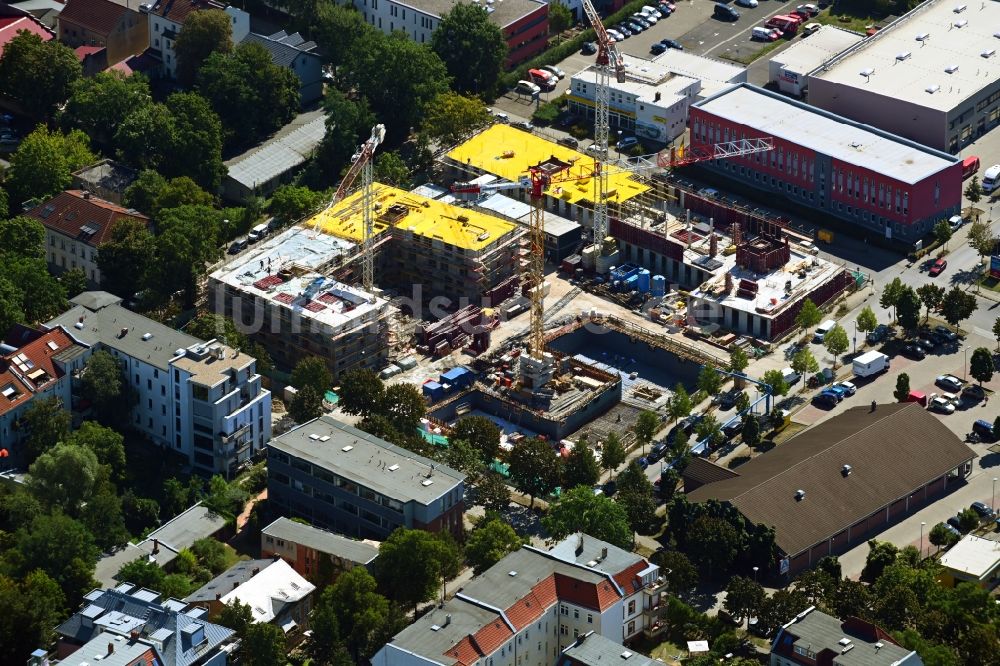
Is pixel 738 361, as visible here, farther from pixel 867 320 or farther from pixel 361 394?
pixel 361 394

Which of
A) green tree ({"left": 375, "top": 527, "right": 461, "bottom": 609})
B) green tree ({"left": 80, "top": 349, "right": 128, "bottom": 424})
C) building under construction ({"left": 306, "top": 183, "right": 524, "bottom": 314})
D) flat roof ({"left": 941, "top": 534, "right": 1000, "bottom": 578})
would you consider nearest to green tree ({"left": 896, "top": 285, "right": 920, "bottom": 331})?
flat roof ({"left": 941, "top": 534, "right": 1000, "bottom": 578})

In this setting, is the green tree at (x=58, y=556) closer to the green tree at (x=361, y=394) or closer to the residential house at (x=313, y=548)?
the residential house at (x=313, y=548)

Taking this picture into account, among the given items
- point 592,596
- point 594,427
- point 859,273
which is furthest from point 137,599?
point 859,273

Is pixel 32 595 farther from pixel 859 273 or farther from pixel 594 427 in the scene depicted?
pixel 859 273

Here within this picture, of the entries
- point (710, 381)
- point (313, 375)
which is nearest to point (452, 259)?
point (313, 375)

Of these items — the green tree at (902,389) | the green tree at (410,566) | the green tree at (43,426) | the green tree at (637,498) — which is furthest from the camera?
the green tree at (902,389)

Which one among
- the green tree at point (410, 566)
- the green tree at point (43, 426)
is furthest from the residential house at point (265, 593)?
the green tree at point (43, 426)
